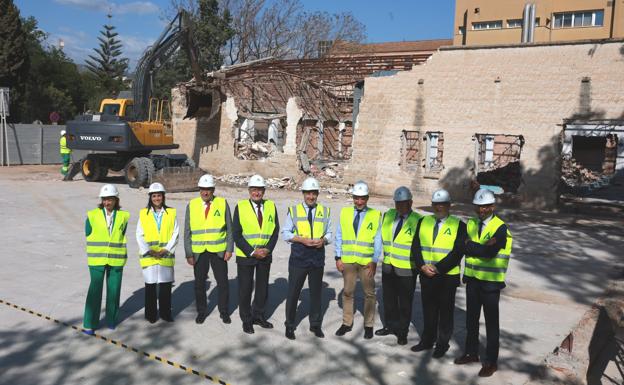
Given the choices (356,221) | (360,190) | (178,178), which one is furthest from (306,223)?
(178,178)

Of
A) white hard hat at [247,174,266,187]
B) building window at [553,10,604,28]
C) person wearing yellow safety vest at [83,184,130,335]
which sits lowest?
person wearing yellow safety vest at [83,184,130,335]

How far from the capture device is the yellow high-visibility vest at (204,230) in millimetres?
6102

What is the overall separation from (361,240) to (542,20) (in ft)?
108

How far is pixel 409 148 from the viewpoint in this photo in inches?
738

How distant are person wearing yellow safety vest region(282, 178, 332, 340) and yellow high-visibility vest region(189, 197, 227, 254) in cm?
73

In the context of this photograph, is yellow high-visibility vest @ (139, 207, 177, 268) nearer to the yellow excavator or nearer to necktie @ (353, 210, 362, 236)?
necktie @ (353, 210, 362, 236)

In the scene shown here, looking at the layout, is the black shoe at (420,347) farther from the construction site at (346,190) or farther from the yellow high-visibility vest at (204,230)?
the yellow high-visibility vest at (204,230)

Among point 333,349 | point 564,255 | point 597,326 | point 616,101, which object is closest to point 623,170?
point 616,101

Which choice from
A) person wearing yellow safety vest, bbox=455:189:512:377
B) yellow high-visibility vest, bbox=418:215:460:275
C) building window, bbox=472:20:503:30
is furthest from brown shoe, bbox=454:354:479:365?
building window, bbox=472:20:503:30

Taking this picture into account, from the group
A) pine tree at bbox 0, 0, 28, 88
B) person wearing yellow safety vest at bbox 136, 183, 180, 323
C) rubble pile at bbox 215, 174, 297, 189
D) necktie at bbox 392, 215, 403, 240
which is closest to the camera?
necktie at bbox 392, 215, 403, 240

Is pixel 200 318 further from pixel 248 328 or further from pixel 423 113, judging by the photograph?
pixel 423 113

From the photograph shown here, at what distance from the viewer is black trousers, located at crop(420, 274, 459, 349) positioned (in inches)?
216

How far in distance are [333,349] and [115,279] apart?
92.9 inches

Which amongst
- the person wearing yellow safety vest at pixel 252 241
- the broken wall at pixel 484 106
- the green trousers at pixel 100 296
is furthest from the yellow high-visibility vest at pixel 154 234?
the broken wall at pixel 484 106
